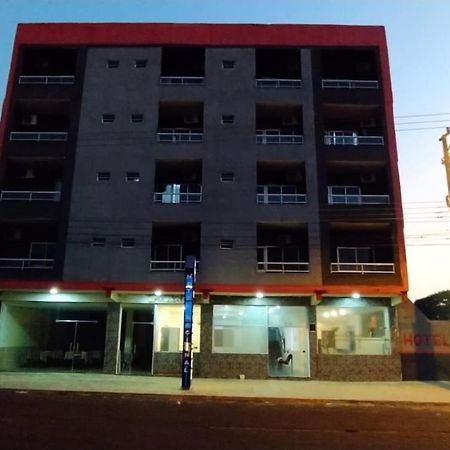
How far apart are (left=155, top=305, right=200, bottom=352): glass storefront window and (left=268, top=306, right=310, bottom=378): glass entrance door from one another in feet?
12.3

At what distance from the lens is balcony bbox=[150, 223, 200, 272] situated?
24.2m

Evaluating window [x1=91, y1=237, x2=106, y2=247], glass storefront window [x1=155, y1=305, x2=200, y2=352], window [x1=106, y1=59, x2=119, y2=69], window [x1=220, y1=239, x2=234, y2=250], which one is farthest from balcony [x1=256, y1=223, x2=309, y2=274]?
window [x1=106, y1=59, x2=119, y2=69]

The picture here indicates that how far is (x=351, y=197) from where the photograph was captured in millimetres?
24922

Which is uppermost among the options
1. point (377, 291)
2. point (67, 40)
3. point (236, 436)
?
point (67, 40)

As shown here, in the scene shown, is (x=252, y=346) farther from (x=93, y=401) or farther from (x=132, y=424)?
(x=132, y=424)

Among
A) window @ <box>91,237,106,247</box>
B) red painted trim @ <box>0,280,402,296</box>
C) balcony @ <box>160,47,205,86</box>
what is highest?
balcony @ <box>160,47,205,86</box>

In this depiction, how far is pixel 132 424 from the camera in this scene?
31.7 feet

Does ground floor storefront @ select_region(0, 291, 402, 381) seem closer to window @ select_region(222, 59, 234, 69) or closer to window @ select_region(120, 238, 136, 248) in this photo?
window @ select_region(120, 238, 136, 248)

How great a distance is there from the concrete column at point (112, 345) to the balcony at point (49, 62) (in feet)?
51.1

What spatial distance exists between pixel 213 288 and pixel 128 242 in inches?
211

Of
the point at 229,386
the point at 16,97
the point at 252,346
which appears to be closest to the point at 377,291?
the point at 252,346

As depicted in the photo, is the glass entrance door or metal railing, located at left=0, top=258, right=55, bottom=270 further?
metal railing, located at left=0, top=258, right=55, bottom=270

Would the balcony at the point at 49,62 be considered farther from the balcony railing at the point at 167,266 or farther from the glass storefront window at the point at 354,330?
the glass storefront window at the point at 354,330

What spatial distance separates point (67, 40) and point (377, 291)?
23470 millimetres
